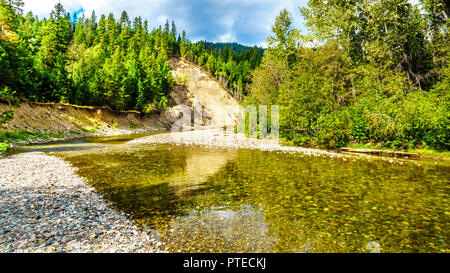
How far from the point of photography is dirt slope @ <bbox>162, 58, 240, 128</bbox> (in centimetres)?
10631

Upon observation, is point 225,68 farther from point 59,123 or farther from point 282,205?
point 282,205

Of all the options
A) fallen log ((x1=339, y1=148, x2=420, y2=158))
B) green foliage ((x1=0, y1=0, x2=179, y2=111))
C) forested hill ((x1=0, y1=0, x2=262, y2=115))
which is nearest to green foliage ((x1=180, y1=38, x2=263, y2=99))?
forested hill ((x1=0, y1=0, x2=262, y2=115))

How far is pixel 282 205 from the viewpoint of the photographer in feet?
29.0

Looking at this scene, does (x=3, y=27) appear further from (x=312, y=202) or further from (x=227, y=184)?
(x=312, y=202)

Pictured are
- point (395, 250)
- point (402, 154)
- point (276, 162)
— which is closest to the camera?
point (395, 250)

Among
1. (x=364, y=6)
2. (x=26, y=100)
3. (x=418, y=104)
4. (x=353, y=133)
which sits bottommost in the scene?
(x=353, y=133)

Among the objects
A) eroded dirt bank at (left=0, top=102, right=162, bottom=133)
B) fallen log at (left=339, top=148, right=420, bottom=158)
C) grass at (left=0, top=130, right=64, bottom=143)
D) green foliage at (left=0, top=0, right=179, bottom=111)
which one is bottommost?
fallen log at (left=339, top=148, right=420, bottom=158)

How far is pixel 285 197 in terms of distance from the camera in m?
9.74

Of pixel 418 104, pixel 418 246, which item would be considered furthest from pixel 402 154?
pixel 418 246

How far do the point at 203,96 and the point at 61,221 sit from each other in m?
109

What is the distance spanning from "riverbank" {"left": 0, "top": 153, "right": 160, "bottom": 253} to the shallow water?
27.7 inches

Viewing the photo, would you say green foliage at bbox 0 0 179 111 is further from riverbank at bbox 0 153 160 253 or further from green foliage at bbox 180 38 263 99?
green foliage at bbox 180 38 263 99

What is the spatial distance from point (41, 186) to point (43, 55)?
53.7 metres

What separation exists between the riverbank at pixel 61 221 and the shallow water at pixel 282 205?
0.70 meters
